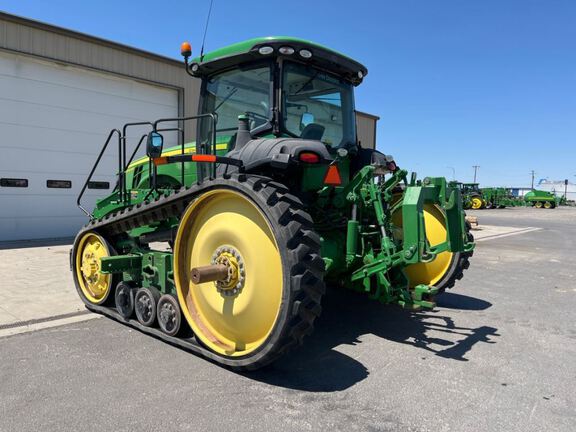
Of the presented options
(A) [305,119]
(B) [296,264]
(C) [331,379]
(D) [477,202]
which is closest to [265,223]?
A: (B) [296,264]

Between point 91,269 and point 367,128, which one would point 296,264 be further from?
point 367,128

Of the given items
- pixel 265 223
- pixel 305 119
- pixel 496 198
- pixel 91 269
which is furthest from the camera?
pixel 496 198

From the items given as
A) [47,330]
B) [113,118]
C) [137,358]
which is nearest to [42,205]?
[113,118]

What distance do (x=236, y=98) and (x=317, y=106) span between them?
0.82 metres

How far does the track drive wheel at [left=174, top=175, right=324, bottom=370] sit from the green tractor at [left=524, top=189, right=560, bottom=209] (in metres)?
53.8

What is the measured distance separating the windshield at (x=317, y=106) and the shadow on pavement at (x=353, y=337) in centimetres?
194

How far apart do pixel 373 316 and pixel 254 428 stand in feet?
8.93

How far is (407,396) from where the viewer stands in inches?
127

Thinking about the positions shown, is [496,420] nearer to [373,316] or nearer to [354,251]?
[354,251]

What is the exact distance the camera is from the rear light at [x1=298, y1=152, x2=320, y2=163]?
12.0 ft

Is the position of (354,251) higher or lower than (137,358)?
higher

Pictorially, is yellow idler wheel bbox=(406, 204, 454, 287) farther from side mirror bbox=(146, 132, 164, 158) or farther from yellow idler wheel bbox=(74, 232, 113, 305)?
yellow idler wheel bbox=(74, 232, 113, 305)

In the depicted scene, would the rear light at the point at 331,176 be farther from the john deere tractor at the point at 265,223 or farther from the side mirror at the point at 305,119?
the side mirror at the point at 305,119

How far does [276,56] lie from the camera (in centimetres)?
411
